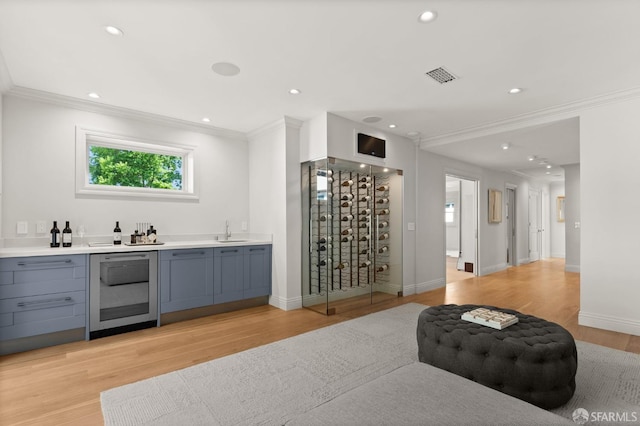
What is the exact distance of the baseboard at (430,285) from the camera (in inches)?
218

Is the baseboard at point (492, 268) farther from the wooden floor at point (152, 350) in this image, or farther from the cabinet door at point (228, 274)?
the cabinet door at point (228, 274)

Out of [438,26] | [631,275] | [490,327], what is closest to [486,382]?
[490,327]

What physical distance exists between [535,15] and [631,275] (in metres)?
3.01

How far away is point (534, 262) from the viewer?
9.30 metres

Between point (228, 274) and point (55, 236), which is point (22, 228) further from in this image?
point (228, 274)

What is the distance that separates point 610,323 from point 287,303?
3726 millimetres

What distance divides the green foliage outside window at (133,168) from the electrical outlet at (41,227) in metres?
0.68

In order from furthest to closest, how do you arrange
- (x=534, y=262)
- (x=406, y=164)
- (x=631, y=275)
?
1. (x=534, y=262)
2. (x=406, y=164)
3. (x=631, y=275)

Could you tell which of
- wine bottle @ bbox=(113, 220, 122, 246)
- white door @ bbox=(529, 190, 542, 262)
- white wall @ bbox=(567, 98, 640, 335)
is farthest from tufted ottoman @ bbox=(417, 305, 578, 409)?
white door @ bbox=(529, 190, 542, 262)

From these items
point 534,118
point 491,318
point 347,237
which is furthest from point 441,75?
point 347,237

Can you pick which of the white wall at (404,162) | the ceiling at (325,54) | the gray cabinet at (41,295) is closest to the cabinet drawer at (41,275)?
the gray cabinet at (41,295)

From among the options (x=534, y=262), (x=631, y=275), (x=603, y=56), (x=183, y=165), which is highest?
(x=603, y=56)

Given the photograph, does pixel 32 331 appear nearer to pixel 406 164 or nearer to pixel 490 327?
pixel 490 327

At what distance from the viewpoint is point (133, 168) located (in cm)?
437
